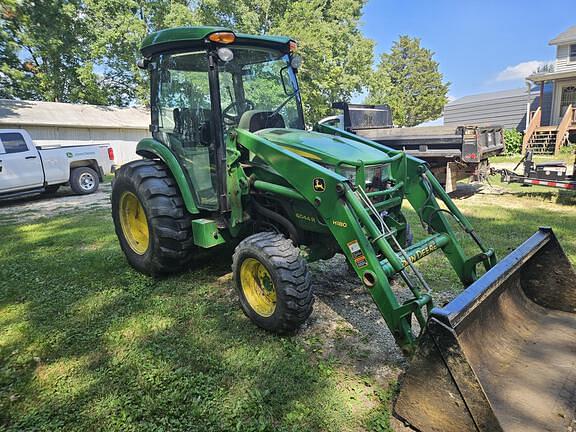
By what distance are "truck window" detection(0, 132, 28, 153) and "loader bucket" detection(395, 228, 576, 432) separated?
10.7 metres

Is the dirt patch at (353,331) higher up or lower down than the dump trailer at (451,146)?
lower down

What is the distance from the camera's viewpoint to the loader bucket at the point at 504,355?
82.3 inches

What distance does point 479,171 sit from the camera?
30.1ft

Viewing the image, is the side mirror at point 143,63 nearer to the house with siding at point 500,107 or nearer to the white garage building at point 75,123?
the white garage building at point 75,123

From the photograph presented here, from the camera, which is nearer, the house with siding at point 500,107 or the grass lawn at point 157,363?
the grass lawn at point 157,363

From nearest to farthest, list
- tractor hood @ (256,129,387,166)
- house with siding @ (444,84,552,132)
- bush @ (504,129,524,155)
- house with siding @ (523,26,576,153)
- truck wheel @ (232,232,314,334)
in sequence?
truck wheel @ (232,232,314,334), tractor hood @ (256,129,387,166), house with siding @ (523,26,576,153), bush @ (504,129,524,155), house with siding @ (444,84,552,132)

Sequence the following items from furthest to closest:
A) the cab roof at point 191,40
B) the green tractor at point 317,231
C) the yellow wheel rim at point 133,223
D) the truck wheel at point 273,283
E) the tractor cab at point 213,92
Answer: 1. the yellow wheel rim at point 133,223
2. the tractor cab at point 213,92
3. the cab roof at point 191,40
4. the truck wheel at point 273,283
5. the green tractor at point 317,231

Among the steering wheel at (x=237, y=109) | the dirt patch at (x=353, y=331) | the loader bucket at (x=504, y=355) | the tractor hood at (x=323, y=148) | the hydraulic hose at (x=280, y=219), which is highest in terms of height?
the steering wheel at (x=237, y=109)

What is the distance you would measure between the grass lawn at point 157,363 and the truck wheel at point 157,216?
24cm

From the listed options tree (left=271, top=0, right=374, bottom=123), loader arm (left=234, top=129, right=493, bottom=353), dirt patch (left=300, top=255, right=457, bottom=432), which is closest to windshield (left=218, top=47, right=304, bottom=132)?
loader arm (left=234, top=129, right=493, bottom=353)

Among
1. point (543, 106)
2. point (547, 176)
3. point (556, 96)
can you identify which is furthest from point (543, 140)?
point (547, 176)

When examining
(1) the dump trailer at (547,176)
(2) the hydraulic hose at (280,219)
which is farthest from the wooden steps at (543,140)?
(2) the hydraulic hose at (280,219)

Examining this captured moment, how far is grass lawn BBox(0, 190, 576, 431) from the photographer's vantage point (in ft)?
8.14

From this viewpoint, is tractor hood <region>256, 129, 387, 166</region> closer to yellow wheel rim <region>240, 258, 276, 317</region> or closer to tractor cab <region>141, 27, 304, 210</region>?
tractor cab <region>141, 27, 304, 210</region>
